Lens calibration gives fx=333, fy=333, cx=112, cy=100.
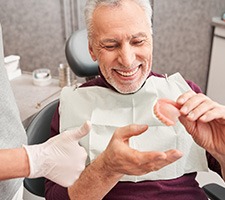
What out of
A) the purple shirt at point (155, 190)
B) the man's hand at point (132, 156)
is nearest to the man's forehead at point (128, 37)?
the man's hand at point (132, 156)

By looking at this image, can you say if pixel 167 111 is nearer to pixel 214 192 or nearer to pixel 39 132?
pixel 214 192

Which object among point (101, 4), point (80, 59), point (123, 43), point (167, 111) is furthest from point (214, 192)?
point (80, 59)

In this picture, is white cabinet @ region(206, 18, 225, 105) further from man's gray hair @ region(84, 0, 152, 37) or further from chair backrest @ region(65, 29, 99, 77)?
man's gray hair @ region(84, 0, 152, 37)

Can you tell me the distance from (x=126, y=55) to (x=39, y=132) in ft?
1.66

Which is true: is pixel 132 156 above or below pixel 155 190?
above

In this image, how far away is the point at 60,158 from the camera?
100 centimetres

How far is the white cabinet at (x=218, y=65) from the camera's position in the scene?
280 centimetres

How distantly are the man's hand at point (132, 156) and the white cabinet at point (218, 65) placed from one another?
222 centimetres

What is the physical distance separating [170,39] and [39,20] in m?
1.23

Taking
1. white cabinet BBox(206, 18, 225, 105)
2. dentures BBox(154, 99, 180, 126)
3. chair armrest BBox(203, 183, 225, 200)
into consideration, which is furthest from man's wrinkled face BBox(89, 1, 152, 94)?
white cabinet BBox(206, 18, 225, 105)

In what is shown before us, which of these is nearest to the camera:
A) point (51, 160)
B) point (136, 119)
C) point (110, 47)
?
point (51, 160)

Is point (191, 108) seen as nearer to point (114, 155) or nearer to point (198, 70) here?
point (114, 155)

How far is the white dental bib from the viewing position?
47.0 inches

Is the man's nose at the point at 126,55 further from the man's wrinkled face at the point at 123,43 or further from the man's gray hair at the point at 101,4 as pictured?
the man's gray hair at the point at 101,4
